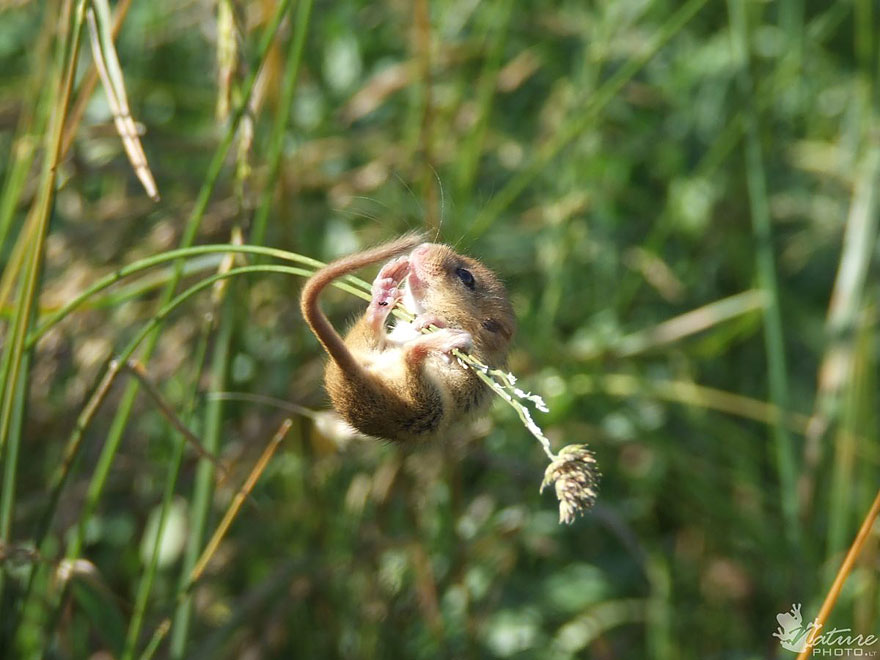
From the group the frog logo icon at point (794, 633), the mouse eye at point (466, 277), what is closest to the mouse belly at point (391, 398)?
the mouse eye at point (466, 277)

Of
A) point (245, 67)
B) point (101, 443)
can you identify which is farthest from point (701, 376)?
point (245, 67)

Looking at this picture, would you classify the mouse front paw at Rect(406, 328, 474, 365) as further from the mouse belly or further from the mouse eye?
the mouse eye

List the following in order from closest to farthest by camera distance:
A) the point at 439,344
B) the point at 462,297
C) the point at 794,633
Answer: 1. the point at 439,344
2. the point at 462,297
3. the point at 794,633

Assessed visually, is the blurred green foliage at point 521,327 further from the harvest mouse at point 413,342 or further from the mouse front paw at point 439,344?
the mouse front paw at point 439,344

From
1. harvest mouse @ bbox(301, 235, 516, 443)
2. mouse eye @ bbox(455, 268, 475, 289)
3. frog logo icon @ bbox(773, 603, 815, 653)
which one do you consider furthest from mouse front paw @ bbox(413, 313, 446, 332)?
frog logo icon @ bbox(773, 603, 815, 653)

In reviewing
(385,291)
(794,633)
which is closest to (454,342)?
(385,291)

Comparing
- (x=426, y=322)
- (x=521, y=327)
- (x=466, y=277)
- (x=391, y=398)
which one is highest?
(x=521, y=327)

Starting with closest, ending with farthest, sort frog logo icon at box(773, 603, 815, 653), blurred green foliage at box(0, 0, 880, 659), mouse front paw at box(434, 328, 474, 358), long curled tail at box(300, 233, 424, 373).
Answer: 1. long curled tail at box(300, 233, 424, 373)
2. mouse front paw at box(434, 328, 474, 358)
3. frog logo icon at box(773, 603, 815, 653)
4. blurred green foliage at box(0, 0, 880, 659)

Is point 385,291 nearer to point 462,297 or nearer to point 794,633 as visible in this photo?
point 462,297
